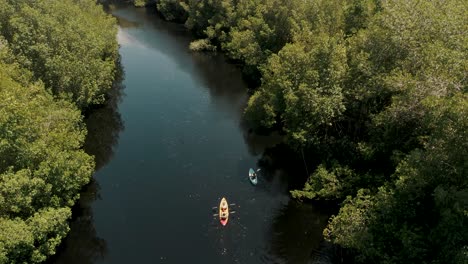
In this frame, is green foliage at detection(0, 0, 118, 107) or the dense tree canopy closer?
the dense tree canopy

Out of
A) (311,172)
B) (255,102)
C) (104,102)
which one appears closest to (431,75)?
(311,172)

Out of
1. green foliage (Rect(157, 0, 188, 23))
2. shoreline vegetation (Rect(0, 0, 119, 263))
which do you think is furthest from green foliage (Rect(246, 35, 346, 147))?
green foliage (Rect(157, 0, 188, 23))

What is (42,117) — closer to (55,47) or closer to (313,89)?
(55,47)

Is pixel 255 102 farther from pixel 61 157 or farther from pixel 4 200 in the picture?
pixel 4 200

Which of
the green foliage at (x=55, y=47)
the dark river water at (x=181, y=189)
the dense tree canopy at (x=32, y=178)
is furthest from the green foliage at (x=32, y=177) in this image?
the green foliage at (x=55, y=47)

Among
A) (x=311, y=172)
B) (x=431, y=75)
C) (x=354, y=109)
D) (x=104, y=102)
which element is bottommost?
(x=104, y=102)

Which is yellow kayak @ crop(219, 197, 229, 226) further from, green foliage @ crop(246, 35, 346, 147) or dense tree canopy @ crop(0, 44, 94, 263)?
dense tree canopy @ crop(0, 44, 94, 263)
